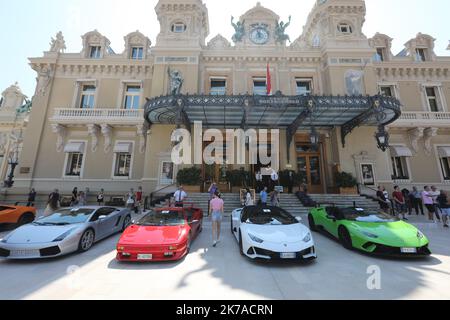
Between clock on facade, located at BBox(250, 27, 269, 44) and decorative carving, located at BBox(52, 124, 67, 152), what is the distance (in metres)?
18.7

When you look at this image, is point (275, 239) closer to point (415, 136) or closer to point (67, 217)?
point (67, 217)

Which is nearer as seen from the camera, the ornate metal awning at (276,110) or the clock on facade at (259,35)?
the ornate metal awning at (276,110)

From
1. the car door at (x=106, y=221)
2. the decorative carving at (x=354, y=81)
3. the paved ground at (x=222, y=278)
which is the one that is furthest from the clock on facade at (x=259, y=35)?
the paved ground at (x=222, y=278)

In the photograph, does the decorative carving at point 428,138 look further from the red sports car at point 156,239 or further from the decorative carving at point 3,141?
the decorative carving at point 3,141

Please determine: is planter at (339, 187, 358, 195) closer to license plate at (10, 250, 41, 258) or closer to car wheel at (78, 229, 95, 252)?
car wheel at (78, 229, 95, 252)

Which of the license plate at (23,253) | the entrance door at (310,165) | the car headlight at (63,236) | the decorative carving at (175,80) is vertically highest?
the decorative carving at (175,80)

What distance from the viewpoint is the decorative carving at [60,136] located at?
16.1 meters

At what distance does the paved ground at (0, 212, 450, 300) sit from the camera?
3.44m

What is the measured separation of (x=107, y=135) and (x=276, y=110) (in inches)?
545

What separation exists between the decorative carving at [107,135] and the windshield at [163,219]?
12.6 metres

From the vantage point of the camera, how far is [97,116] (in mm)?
16156

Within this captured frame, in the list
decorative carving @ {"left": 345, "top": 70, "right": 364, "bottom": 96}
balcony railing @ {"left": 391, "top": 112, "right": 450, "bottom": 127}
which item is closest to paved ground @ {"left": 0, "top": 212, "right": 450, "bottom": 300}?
decorative carving @ {"left": 345, "top": 70, "right": 364, "bottom": 96}

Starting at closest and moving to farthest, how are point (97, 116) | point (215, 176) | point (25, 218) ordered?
point (25, 218)
point (215, 176)
point (97, 116)

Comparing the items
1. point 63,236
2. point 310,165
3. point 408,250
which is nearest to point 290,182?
point 310,165
